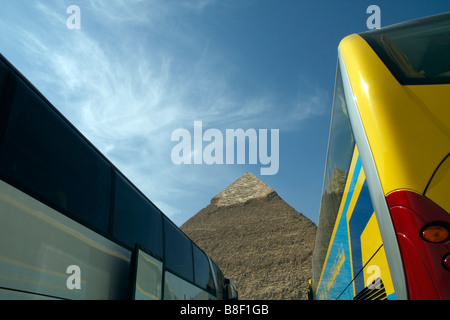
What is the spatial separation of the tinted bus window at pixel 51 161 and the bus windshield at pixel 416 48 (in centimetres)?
188

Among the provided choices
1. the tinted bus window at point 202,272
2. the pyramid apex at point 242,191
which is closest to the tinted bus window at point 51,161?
the tinted bus window at point 202,272

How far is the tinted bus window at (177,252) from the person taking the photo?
3799 millimetres

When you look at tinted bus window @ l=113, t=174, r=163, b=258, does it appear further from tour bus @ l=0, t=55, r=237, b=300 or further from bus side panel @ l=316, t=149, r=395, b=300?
bus side panel @ l=316, t=149, r=395, b=300

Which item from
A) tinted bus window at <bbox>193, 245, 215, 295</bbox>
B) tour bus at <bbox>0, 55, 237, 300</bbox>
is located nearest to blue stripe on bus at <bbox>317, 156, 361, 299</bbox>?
tour bus at <bbox>0, 55, 237, 300</bbox>

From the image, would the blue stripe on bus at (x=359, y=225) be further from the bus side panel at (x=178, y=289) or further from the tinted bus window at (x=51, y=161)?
the bus side panel at (x=178, y=289)

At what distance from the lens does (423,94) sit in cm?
164

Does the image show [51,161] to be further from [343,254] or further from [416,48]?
[416,48]

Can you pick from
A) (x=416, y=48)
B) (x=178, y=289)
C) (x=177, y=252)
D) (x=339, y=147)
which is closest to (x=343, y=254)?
(x=339, y=147)

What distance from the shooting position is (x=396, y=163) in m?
1.40

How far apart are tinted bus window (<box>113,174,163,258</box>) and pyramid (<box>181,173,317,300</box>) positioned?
43191 mm

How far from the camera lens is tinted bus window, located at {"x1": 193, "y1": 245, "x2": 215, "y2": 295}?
198 inches

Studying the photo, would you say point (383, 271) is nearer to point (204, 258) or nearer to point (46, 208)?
point (46, 208)
